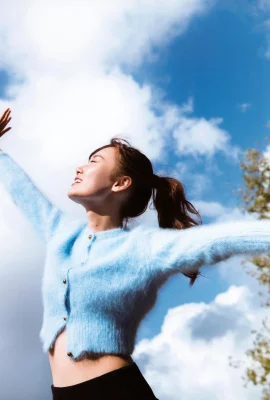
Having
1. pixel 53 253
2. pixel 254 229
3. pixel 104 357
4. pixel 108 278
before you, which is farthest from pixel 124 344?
pixel 254 229

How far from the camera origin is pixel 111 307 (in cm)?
241

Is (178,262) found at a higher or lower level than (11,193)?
lower

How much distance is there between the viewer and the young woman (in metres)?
2.29

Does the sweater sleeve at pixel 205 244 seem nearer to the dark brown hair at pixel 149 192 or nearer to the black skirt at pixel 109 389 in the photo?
the dark brown hair at pixel 149 192

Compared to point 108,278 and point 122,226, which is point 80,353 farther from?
point 122,226

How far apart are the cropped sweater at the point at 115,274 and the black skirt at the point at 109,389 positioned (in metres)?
0.10

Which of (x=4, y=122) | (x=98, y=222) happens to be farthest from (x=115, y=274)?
(x=4, y=122)

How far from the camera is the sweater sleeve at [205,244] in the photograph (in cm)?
213

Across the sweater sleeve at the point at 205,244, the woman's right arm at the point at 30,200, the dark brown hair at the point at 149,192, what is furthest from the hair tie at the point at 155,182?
the woman's right arm at the point at 30,200

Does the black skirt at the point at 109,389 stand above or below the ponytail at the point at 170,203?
below

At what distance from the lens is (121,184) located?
8.87ft

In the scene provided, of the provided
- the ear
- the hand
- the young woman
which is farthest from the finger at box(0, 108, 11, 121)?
the ear

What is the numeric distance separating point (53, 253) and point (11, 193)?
47cm

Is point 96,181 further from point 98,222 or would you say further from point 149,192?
point 149,192
